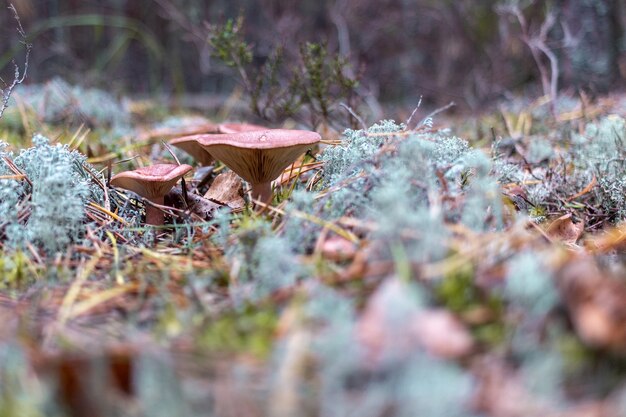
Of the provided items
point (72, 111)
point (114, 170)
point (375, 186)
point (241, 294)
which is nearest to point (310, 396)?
point (241, 294)

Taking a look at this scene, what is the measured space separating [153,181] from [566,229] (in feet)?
4.39

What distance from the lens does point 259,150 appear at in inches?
63.9

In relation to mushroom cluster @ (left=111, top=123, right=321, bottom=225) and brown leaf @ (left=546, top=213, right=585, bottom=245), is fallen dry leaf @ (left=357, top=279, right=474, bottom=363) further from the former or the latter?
brown leaf @ (left=546, top=213, right=585, bottom=245)

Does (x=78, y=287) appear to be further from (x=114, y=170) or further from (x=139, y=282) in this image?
(x=114, y=170)

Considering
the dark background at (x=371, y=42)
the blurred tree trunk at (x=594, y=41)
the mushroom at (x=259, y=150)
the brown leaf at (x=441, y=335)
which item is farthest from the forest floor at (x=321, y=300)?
the dark background at (x=371, y=42)

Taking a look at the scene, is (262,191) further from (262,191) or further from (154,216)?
(154,216)

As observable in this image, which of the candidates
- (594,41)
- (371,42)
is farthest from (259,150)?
(371,42)

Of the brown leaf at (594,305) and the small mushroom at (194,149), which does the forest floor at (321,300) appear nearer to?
the brown leaf at (594,305)

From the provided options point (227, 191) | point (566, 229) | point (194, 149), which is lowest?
point (566, 229)

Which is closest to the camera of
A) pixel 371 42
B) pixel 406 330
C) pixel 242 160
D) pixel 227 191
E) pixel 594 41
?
pixel 406 330

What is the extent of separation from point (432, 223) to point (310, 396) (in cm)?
45

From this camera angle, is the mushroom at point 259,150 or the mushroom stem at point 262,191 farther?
the mushroom stem at point 262,191

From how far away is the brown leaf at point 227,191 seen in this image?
1.97 meters

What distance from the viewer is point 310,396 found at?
80 centimetres
